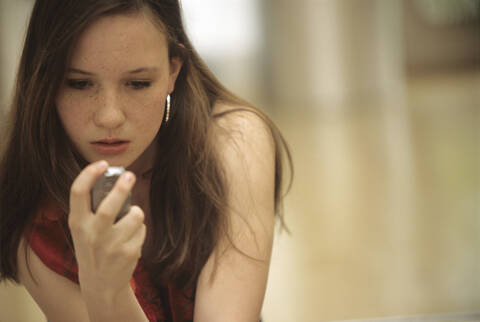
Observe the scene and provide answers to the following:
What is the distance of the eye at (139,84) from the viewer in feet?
2.60

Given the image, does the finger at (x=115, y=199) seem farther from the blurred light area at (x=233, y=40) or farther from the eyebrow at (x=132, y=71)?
the blurred light area at (x=233, y=40)

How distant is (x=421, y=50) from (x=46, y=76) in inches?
216

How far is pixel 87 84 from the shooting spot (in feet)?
2.55

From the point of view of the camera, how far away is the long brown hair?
770 millimetres

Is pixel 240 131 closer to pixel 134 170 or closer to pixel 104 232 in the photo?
pixel 134 170

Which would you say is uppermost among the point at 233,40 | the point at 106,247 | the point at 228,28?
the point at 228,28

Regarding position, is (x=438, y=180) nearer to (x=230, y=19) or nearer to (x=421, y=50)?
(x=421, y=50)

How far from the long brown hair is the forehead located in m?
0.01

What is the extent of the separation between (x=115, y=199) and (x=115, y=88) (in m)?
0.22

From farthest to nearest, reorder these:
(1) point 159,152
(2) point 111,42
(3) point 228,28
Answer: (3) point 228,28
(1) point 159,152
(2) point 111,42

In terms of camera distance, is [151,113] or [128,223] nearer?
[128,223]

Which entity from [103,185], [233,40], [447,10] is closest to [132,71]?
[103,185]

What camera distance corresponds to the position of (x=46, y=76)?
0.77 metres

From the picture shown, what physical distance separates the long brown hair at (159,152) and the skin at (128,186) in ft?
0.07
